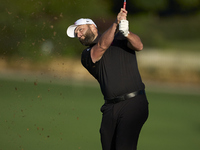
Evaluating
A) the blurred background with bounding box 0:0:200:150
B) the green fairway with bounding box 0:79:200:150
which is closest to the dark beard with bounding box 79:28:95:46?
the green fairway with bounding box 0:79:200:150

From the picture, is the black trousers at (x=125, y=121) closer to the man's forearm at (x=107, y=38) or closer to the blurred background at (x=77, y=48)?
the man's forearm at (x=107, y=38)

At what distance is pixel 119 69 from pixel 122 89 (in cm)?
22

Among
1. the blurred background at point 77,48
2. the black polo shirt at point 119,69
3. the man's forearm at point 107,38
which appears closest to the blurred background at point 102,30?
the blurred background at point 77,48

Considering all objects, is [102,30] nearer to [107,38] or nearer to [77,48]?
[77,48]

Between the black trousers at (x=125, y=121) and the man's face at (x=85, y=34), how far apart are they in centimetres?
78

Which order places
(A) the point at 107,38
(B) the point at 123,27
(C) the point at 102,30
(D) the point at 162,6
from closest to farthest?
(B) the point at 123,27, (A) the point at 107,38, (C) the point at 102,30, (D) the point at 162,6

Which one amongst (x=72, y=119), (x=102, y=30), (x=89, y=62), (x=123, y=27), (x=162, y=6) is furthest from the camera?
(x=162, y=6)

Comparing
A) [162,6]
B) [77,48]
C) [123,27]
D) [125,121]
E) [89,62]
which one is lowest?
[77,48]

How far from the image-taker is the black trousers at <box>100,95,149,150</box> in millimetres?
5301

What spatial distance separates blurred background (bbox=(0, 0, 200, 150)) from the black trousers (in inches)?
320

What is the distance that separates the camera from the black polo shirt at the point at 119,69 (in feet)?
17.4

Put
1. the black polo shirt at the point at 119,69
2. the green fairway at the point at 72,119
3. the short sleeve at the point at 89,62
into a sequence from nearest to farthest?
the black polo shirt at the point at 119,69 → the short sleeve at the point at 89,62 → the green fairway at the point at 72,119

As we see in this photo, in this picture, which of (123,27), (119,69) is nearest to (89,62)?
(119,69)

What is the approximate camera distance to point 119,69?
5.30 m
